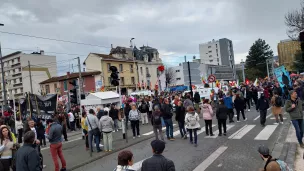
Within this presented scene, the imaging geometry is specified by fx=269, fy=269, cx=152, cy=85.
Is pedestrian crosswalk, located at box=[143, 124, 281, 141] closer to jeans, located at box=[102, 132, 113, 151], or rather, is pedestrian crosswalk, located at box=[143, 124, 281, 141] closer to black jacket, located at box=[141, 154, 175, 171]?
jeans, located at box=[102, 132, 113, 151]

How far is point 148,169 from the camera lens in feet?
12.9

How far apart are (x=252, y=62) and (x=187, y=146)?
69303mm

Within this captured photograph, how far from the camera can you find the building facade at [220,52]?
359ft

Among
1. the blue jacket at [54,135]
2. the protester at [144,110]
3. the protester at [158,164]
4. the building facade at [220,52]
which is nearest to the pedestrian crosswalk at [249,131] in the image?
the protester at [144,110]

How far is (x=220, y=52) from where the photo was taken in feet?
363

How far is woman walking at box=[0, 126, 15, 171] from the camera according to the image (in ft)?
19.5

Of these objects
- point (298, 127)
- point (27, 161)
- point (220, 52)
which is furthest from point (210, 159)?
point (220, 52)

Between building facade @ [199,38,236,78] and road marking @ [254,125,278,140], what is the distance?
324 feet

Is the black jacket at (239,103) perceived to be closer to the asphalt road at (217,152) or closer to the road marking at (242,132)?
the road marking at (242,132)

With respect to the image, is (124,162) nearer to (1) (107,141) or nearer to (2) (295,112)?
(2) (295,112)

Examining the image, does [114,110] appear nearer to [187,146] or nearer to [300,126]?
[187,146]

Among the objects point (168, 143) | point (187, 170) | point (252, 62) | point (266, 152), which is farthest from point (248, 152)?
point (252, 62)

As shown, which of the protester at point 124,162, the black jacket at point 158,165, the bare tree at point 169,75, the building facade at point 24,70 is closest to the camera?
the protester at point 124,162

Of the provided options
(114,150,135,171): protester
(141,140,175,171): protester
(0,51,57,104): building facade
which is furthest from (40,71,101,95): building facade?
(114,150,135,171): protester
